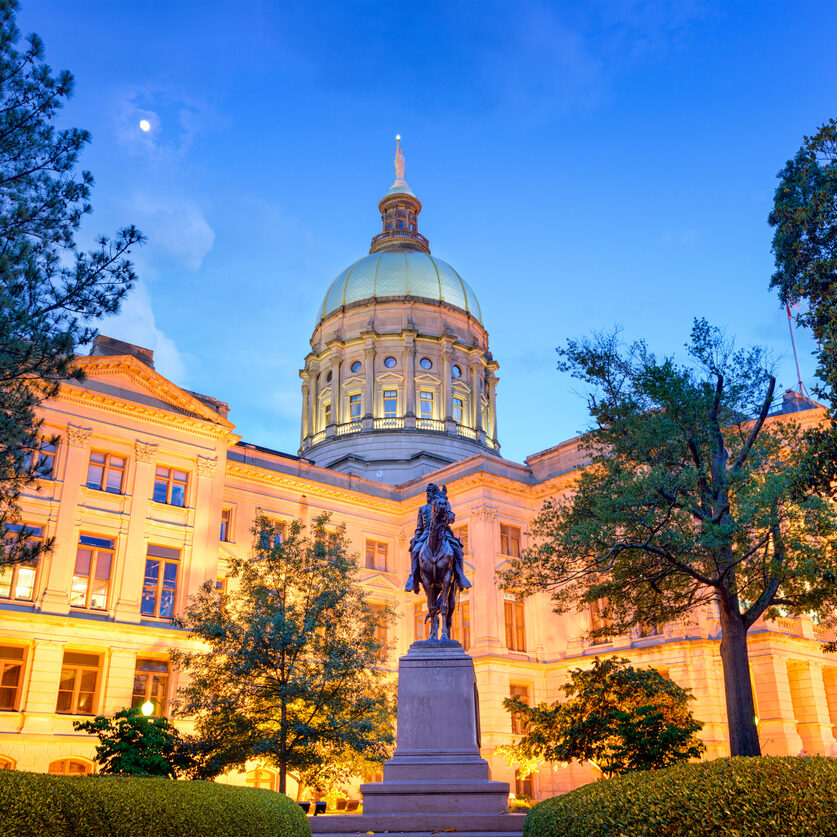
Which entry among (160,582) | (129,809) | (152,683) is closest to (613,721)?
(129,809)

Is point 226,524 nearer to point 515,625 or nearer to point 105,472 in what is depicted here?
point 105,472

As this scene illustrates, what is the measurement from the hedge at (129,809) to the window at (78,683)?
2586cm

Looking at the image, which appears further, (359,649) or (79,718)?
(79,718)

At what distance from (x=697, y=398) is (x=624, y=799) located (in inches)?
708

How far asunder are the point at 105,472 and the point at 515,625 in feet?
78.3

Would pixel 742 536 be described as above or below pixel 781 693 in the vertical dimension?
above

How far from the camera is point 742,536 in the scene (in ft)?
73.8

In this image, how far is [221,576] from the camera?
141 ft

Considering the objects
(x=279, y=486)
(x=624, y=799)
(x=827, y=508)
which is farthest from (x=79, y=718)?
(x=624, y=799)

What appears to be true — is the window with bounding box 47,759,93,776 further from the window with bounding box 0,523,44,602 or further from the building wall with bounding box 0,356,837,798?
the window with bounding box 0,523,44,602

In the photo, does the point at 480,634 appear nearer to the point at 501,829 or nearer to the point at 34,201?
the point at 501,829

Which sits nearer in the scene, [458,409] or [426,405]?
[426,405]

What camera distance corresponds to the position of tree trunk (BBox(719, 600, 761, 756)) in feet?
70.9

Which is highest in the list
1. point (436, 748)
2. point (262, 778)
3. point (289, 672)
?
point (289, 672)
